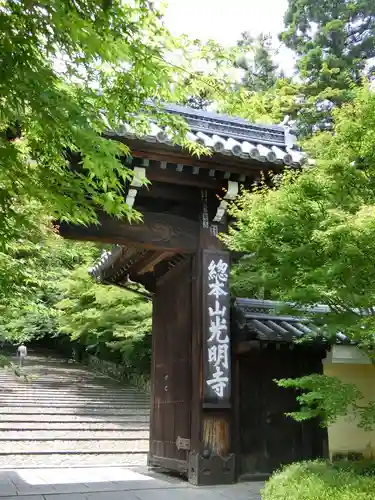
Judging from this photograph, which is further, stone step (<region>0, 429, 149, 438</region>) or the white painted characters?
stone step (<region>0, 429, 149, 438</region>)

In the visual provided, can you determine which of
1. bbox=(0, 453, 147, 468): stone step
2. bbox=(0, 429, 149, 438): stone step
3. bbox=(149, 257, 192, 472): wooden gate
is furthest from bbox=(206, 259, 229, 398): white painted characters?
bbox=(0, 429, 149, 438): stone step

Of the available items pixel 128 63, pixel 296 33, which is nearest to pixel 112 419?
pixel 128 63

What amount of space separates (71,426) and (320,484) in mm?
10621

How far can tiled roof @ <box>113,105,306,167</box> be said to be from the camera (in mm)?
7426

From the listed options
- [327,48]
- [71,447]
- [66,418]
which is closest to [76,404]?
[66,418]

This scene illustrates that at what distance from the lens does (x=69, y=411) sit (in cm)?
1636

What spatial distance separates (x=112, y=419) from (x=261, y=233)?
11.9 meters

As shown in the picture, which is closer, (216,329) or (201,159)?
(201,159)

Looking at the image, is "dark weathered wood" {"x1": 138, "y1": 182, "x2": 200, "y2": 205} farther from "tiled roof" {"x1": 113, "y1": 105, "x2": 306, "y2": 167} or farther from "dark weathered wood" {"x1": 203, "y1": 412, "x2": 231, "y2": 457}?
"dark weathered wood" {"x1": 203, "y1": 412, "x2": 231, "y2": 457}

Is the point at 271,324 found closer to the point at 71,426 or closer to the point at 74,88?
the point at 74,88

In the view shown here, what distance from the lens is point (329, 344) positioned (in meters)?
7.98

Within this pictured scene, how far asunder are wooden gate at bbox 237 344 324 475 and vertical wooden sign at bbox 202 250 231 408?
547mm

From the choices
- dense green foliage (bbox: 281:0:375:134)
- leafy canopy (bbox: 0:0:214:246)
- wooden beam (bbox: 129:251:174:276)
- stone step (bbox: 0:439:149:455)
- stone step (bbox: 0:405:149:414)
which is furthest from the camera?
dense green foliage (bbox: 281:0:375:134)

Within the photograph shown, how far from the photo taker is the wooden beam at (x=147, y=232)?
745 centimetres
